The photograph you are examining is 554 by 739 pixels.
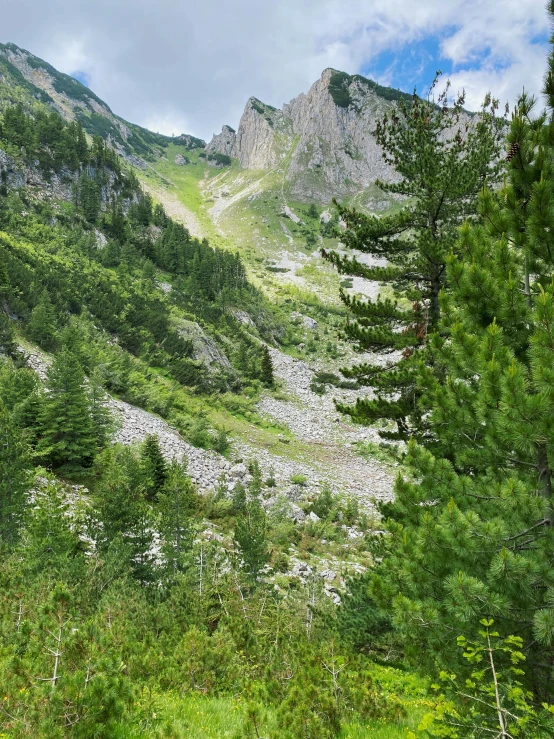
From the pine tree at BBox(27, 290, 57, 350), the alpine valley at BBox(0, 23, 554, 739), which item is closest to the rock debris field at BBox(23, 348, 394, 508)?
the alpine valley at BBox(0, 23, 554, 739)

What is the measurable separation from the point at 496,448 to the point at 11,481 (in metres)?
12.9

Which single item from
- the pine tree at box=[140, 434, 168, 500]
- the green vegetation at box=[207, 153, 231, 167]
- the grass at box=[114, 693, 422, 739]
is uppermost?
the green vegetation at box=[207, 153, 231, 167]

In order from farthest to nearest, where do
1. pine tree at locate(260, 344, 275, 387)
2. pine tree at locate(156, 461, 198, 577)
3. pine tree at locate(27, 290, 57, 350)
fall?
pine tree at locate(260, 344, 275, 387) < pine tree at locate(27, 290, 57, 350) < pine tree at locate(156, 461, 198, 577)

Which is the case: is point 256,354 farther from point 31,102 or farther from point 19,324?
point 31,102

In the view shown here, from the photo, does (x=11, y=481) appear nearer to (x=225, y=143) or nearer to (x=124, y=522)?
(x=124, y=522)

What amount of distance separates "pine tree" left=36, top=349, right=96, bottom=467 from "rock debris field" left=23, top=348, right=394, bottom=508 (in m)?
2.86

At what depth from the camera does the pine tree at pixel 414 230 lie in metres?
10.2

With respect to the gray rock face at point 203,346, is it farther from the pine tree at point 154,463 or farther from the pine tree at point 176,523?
the pine tree at point 176,523

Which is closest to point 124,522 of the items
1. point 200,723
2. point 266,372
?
point 200,723

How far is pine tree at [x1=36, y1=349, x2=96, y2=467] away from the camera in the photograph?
16.8 metres

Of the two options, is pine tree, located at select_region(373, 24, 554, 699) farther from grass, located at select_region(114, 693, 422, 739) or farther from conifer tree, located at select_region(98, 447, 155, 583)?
conifer tree, located at select_region(98, 447, 155, 583)

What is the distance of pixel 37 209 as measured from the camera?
50.3 meters

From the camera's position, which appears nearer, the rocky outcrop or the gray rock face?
the gray rock face

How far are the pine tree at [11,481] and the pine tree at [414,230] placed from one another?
9.82 m
